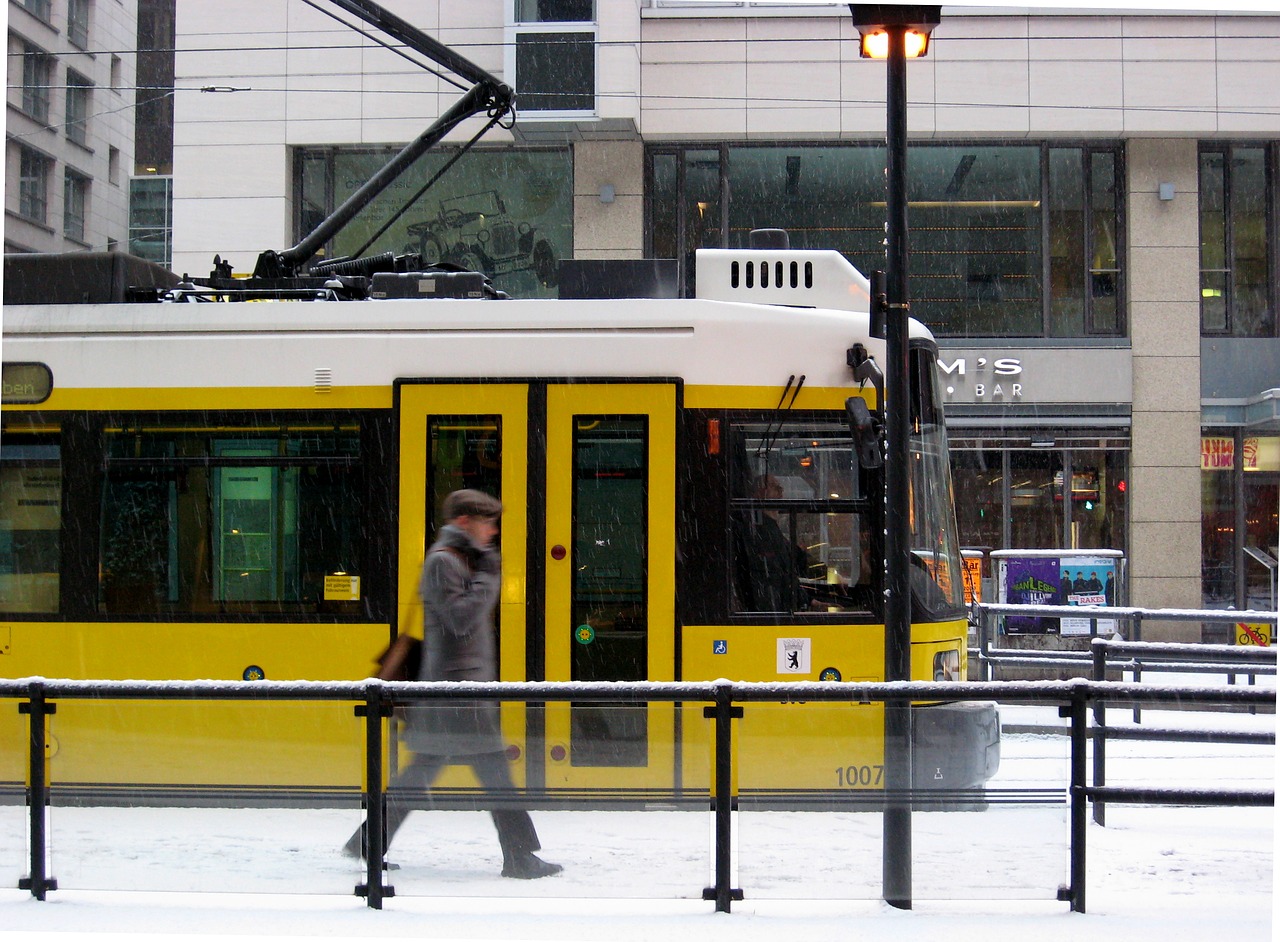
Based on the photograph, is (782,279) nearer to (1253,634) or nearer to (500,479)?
(500,479)

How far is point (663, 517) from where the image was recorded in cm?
723

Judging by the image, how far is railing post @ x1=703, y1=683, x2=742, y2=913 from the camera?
17.9ft

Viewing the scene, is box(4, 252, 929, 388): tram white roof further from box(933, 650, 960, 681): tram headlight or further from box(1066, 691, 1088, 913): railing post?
box(1066, 691, 1088, 913): railing post

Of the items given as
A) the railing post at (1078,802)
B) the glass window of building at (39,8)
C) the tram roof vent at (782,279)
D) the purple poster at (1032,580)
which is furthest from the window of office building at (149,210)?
the railing post at (1078,802)

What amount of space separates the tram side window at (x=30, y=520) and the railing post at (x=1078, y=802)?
18.8 feet

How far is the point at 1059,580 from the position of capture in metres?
14.0

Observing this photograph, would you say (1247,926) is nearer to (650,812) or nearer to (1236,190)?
(650,812)

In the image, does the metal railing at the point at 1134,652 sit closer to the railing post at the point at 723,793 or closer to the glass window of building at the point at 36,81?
the railing post at the point at 723,793

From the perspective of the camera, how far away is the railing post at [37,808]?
5566 mm

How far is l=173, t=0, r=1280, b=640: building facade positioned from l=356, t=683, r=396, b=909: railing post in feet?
42.3

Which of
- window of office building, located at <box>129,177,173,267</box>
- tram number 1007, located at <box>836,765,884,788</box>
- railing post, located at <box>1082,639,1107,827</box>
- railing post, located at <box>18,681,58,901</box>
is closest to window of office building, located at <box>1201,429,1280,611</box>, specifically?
railing post, located at <box>1082,639,1107,827</box>

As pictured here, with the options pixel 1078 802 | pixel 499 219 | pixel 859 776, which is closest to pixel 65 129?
pixel 499 219

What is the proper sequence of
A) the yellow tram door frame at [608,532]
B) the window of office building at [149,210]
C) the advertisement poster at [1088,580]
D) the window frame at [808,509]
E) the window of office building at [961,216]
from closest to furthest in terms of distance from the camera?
1. the yellow tram door frame at [608,532]
2. the window frame at [808,509]
3. the advertisement poster at [1088,580]
4. the window of office building at [961,216]
5. the window of office building at [149,210]

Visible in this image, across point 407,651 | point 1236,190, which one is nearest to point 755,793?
point 407,651
